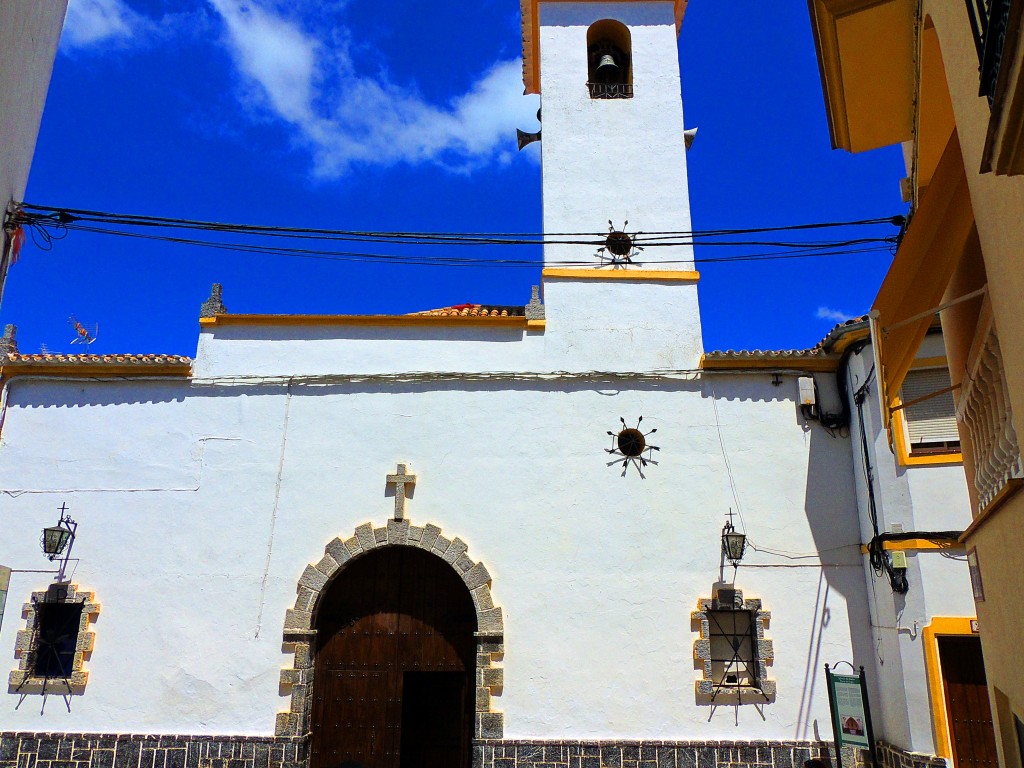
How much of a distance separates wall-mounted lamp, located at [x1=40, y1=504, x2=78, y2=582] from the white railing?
900 centimetres

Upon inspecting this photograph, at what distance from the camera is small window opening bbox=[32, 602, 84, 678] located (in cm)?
866

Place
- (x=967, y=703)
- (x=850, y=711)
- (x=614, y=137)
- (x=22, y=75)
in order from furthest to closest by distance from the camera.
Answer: (x=614, y=137) < (x=967, y=703) < (x=850, y=711) < (x=22, y=75)

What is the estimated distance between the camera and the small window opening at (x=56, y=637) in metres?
8.66

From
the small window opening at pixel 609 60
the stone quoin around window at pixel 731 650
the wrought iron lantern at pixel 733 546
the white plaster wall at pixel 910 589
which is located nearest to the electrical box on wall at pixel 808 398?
the white plaster wall at pixel 910 589

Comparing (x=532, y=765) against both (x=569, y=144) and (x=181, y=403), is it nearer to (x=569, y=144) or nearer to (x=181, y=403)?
(x=181, y=403)

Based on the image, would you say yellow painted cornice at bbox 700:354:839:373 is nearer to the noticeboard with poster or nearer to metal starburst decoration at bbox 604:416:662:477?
metal starburst decoration at bbox 604:416:662:477

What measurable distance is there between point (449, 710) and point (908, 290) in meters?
6.73

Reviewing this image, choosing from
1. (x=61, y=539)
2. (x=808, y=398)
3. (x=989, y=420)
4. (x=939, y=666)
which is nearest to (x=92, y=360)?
(x=61, y=539)

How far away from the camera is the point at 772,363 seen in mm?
9484

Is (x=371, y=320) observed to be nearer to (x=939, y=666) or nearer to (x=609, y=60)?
(x=609, y=60)

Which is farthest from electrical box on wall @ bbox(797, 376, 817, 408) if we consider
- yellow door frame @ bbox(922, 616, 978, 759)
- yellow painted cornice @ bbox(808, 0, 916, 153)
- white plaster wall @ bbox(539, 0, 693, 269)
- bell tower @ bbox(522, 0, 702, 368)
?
yellow painted cornice @ bbox(808, 0, 916, 153)

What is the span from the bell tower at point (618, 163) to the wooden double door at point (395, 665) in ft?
11.9

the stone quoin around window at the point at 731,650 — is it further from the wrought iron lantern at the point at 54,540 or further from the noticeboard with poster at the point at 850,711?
the wrought iron lantern at the point at 54,540

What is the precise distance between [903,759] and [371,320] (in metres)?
7.54
